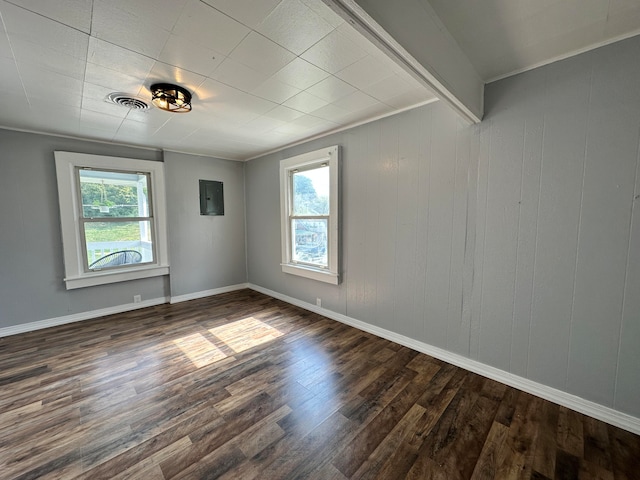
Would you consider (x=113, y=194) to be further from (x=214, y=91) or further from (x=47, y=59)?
(x=214, y=91)

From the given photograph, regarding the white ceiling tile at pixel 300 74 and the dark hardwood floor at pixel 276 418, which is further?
the white ceiling tile at pixel 300 74

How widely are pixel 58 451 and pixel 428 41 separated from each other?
310cm

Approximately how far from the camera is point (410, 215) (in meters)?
2.60

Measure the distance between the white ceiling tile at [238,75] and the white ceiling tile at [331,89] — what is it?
418mm

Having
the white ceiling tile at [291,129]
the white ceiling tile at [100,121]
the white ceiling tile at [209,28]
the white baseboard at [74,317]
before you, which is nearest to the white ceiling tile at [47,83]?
the white ceiling tile at [100,121]

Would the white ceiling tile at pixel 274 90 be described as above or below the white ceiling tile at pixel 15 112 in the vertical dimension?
above

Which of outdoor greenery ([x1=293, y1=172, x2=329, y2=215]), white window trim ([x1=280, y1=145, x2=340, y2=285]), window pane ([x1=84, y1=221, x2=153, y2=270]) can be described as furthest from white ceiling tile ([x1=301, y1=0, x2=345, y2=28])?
window pane ([x1=84, y1=221, x2=153, y2=270])

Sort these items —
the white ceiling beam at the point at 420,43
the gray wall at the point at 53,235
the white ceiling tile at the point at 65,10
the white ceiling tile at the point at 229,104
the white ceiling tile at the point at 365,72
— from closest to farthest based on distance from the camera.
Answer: the white ceiling beam at the point at 420,43 < the white ceiling tile at the point at 65,10 < the white ceiling tile at the point at 365,72 < the white ceiling tile at the point at 229,104 < the gray wall at the point at 53,235

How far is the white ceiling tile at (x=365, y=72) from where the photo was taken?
→ 5.75 ft

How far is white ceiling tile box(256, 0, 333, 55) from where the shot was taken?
4.29 ft

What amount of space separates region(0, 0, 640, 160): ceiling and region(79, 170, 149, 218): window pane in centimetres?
99

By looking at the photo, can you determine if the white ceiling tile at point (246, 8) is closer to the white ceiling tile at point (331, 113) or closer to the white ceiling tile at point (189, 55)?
the white ceiling tile at point (189, 55)

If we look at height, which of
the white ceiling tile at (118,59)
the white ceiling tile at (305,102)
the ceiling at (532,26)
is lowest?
the white ceiling tile at (118,59)

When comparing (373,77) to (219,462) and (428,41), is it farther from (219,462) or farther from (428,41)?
(219,462)
